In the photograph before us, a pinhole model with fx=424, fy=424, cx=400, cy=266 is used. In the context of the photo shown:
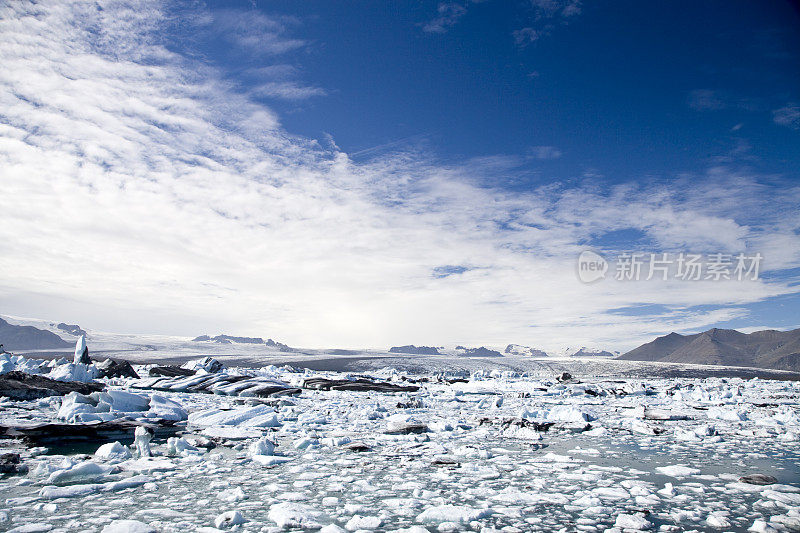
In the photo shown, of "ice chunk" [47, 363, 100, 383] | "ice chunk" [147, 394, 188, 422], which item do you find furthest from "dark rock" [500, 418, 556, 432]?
"ice chunk" [47, 363, 100, 383]

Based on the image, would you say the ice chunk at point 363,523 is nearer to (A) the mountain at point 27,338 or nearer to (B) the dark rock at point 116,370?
(B) the dark rock at point 116,370

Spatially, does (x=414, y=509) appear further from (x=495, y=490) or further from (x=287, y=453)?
(x=287, y=453)

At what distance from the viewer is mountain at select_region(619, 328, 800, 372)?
86438 millimetres

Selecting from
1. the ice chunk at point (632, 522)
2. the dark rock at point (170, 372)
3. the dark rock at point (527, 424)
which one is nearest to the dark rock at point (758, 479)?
the ice chunk at point (632, 522)

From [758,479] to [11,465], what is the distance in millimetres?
7883

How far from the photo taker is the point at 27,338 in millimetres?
91500

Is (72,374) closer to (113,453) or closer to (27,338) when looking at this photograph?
(113,453)

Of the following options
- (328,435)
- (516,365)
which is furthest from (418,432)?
(516,365)

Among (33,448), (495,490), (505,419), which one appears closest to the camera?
(495,490)

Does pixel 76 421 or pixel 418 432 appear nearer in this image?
pixel 76 421

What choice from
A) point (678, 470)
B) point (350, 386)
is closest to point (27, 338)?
point (350, 386)

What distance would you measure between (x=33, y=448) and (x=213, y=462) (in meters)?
2.51

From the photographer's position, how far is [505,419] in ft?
29.6

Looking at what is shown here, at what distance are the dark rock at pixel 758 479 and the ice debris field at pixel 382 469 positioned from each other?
18mm
